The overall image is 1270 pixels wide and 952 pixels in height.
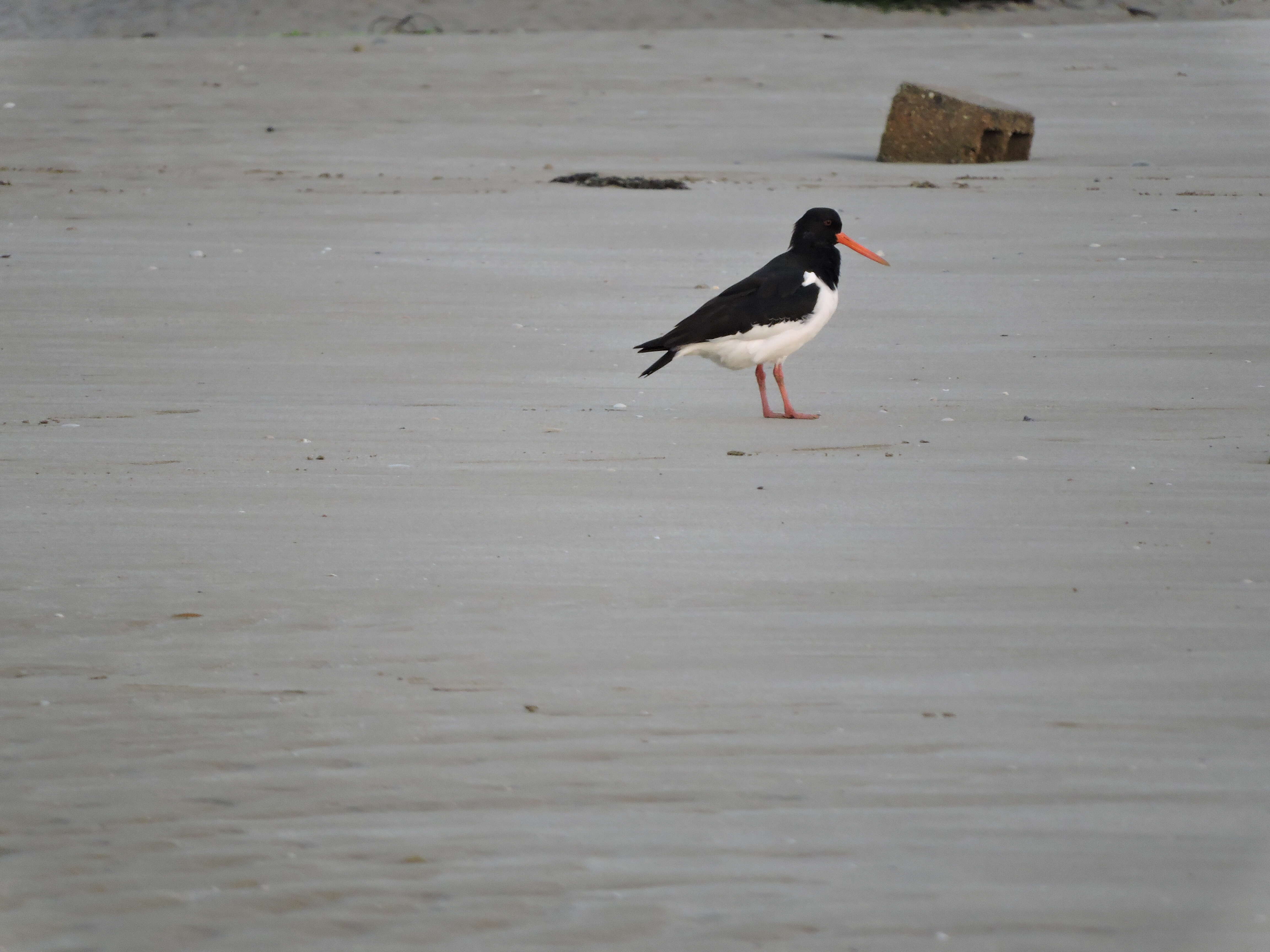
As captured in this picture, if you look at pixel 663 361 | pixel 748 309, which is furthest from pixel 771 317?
pixel 663 361

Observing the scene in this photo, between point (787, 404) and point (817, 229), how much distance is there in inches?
35.5

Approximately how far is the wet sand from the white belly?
257 mm

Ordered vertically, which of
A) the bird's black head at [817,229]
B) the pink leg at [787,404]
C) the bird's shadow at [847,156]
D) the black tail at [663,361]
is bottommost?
the pink leg at [787,404]

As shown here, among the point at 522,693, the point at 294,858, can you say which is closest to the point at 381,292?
the point at 522,693

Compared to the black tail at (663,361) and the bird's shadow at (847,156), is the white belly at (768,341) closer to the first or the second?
the black tail at (663,361)

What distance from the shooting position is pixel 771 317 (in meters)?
6.86

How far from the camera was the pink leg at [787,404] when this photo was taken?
674cm

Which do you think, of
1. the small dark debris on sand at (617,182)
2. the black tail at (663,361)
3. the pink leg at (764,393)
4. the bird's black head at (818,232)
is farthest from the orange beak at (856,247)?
the small dark debris on sand at (617,182)

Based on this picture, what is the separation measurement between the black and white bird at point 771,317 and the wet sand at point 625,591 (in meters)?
0.26

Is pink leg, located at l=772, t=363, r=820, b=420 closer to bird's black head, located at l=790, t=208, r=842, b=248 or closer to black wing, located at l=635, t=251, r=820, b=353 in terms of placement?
black wing, located at l=635, t=251, r=820, b=353

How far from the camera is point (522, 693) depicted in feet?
12.2

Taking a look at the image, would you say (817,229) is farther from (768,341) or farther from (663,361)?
(663,361)

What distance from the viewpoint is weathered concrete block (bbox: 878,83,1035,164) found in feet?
Answer: 47.2

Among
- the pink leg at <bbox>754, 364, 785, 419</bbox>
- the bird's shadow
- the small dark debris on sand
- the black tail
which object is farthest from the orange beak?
the bird's shadow
